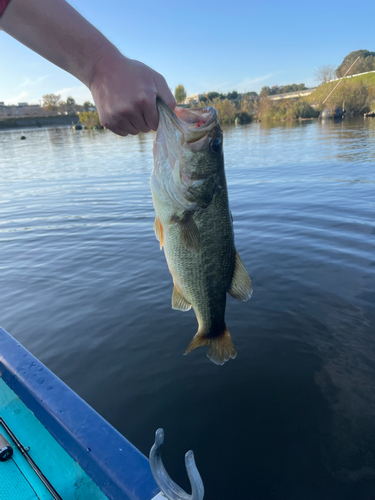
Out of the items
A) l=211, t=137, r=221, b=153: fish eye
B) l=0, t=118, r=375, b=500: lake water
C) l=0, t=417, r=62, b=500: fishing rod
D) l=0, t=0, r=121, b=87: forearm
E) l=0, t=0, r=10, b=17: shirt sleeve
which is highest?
l=0, t=0, r=10, b=17: shirt sleeve

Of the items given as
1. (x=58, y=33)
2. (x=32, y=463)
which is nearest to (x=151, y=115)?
(x=58, y=33)

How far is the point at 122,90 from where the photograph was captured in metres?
1.43

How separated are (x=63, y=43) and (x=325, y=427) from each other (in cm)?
385

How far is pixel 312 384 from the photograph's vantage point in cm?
373

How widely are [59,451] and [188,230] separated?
80.8 inches

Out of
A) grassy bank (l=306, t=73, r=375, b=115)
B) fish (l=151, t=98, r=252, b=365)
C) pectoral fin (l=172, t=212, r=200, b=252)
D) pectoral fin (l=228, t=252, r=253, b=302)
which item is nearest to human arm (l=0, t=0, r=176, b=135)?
fish (l=151, t=98, r=252, b=365)

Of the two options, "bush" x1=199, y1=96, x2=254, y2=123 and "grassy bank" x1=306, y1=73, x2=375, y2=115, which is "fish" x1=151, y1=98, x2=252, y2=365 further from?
"bush" x1=199, y1=96, x2=254, y2=123

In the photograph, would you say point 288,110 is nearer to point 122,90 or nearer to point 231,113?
point 231,113

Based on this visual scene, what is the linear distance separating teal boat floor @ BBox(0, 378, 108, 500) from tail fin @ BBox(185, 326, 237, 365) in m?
1.21

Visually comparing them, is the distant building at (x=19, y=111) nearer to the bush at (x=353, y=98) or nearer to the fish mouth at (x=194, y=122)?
the bush at (x=353, y=98)

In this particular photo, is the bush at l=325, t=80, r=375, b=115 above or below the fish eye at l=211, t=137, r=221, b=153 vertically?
above

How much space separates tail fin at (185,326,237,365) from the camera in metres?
2.64

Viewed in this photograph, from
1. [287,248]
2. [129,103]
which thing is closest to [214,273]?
[129,103]

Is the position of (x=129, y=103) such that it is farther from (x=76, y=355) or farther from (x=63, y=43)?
(x=76, y=355)
